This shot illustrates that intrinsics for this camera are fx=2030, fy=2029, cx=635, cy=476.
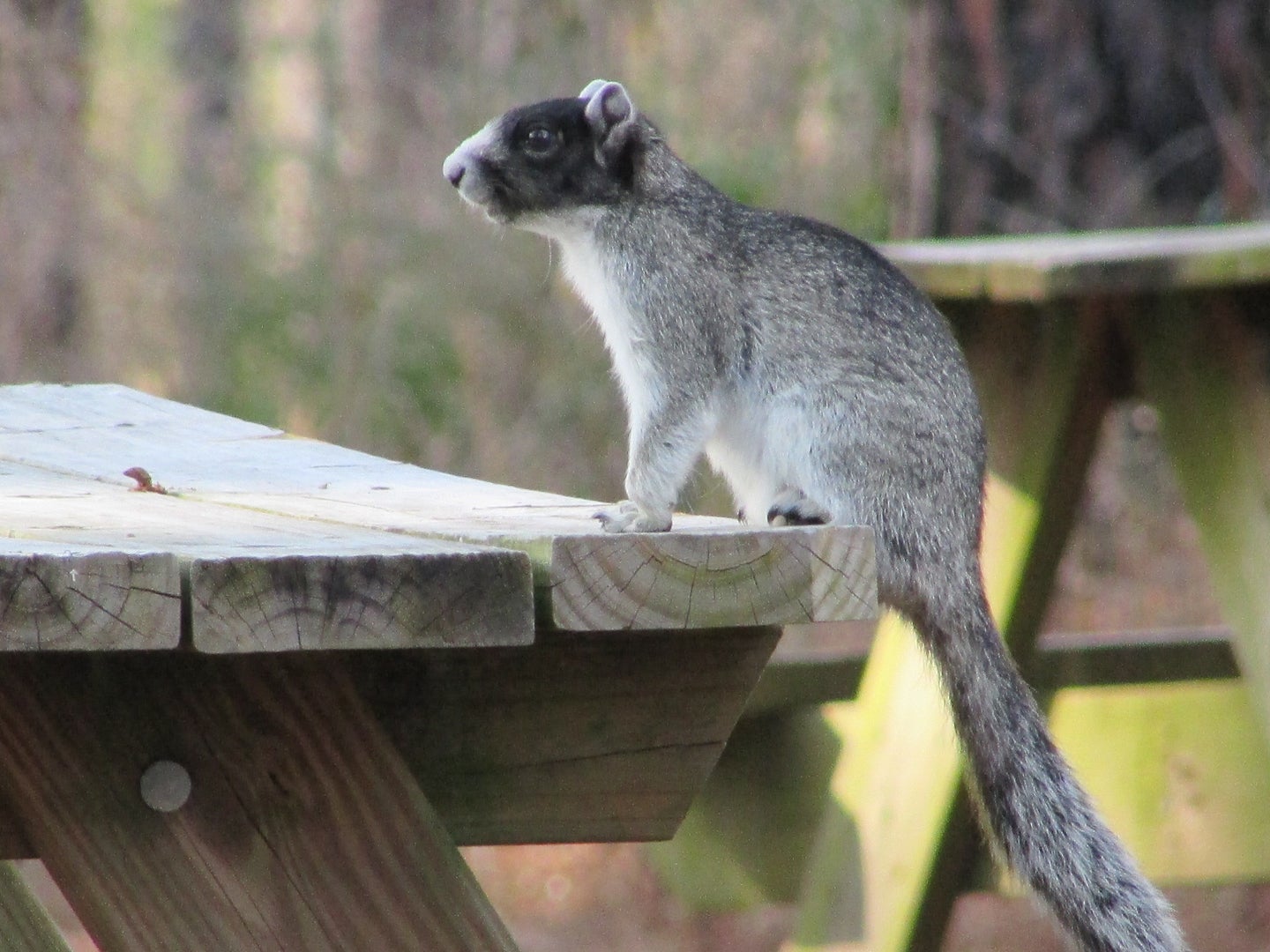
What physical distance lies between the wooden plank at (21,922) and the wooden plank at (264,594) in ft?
3.38

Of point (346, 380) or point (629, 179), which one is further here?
point (346, 380)

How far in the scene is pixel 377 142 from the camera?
8312 millimetres

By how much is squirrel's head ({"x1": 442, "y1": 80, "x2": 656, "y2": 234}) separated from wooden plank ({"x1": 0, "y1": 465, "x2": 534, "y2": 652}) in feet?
5.36

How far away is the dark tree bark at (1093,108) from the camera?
6.06m

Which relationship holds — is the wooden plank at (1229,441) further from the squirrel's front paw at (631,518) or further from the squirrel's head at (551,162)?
the squirrel's front paw at (631,518)

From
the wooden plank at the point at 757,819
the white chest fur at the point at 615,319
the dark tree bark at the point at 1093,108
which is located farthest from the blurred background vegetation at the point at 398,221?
the white chest fur at the point at 615,319

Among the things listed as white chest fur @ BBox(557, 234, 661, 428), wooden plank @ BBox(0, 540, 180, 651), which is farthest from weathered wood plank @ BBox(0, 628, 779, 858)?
white chest fur @ BBox(557, 234, 661, 428)

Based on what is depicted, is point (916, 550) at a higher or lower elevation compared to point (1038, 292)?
lower

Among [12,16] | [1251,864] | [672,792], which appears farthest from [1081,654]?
[12,16]

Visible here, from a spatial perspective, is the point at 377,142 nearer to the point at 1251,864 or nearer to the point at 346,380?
the point at 346,380

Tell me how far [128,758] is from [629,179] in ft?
5.83

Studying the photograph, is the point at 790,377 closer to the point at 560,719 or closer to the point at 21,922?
the point at 560,719

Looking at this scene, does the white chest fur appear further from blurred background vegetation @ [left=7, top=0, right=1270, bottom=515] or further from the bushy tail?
blurred background vegetation @ [left=7, top=0, right=1270, bottom=515]

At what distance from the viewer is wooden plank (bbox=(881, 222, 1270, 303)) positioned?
132 inches
